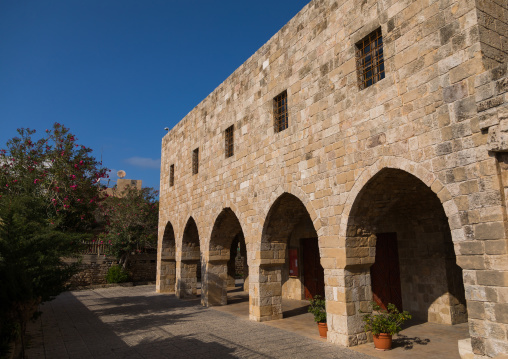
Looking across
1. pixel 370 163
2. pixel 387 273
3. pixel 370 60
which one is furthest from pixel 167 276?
pixel 370 60

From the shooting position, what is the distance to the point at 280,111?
8352 mm

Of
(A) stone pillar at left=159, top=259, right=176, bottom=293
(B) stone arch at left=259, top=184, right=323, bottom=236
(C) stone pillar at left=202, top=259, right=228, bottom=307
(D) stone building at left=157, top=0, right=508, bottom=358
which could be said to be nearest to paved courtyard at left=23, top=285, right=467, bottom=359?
(C) stone pillar at left=202, top=259, right=228, bottom=307

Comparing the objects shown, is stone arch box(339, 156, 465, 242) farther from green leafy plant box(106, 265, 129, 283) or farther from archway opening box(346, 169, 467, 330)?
green leafy plant box(106, 265, 129, 283)

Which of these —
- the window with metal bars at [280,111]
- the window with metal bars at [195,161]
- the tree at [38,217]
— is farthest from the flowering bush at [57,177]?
the window with metal bars at [280,111]

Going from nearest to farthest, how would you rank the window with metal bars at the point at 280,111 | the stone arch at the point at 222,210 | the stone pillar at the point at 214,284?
the window with metal bars at the point at 280,111 → the stone arch at the point at 222,210 → the stone pillar at the point at 214,284

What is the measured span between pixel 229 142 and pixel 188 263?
5118 mm

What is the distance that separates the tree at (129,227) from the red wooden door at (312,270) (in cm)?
925

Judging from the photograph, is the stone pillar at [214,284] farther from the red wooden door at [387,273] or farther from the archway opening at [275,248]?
the red wooden door at [387,273]

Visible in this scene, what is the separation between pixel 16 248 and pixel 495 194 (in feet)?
20.9

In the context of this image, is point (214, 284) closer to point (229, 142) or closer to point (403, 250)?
point (229, 142)

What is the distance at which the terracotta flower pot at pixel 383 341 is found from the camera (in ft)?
18.7

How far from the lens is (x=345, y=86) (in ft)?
20.6

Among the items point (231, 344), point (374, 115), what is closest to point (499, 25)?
point (374, 115)

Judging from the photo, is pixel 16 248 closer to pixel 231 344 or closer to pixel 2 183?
pixel 231 344
